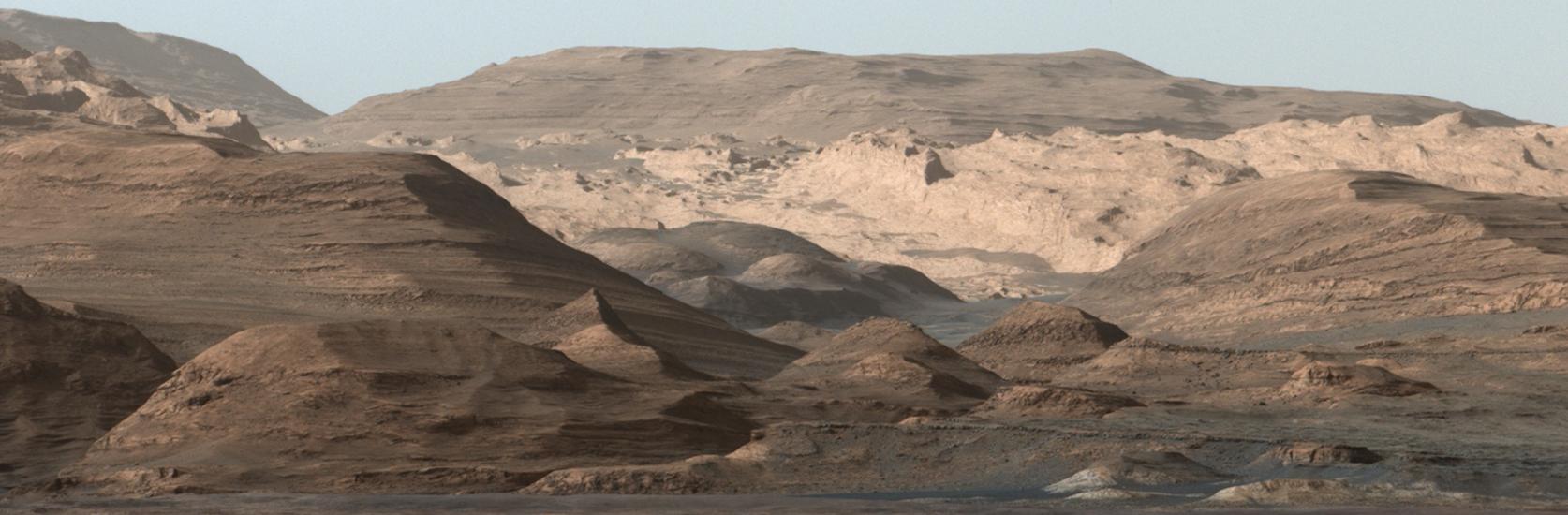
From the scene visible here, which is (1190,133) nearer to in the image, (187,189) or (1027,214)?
(1027,214)

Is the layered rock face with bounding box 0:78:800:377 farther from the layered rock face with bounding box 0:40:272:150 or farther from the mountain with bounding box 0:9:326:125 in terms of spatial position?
the mountain with bounding box 0:9:326:125

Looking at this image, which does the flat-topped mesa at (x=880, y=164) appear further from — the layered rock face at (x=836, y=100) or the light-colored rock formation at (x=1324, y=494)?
the light-colored rock formation at (x=1324, y=494)

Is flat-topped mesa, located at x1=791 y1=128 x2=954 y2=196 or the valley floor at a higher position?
the valley floor

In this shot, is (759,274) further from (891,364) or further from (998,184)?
(891,364)

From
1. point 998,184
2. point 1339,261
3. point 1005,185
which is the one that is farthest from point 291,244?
point 998,184

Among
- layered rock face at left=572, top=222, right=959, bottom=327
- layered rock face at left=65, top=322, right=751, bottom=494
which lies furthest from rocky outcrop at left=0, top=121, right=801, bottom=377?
layered rock face at left=572, top=222, right=959, bottom=327

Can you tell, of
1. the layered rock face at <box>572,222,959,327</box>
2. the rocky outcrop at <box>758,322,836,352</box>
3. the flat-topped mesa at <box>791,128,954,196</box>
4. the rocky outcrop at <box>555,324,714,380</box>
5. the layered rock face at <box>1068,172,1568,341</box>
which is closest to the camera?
the rocky outcrop at <box>555,324,714,380</box>

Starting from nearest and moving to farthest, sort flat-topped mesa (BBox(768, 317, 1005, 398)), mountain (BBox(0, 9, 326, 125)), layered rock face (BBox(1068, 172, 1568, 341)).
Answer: flat-topped mesa (BBox(768, 317, 1005, 398)), layered rock face (BBox(1068, 172, 1568, 341)), mountain (BBox(0, 9, 326, 125))

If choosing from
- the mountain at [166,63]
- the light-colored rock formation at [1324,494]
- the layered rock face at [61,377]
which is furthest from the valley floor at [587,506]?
the mountain at [166,63]
